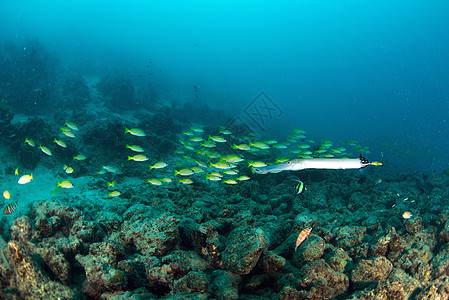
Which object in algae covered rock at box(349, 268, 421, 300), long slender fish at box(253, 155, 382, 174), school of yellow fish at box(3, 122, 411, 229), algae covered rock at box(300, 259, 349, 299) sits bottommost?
school of yellow fish at box(3, 122, 411, 229)

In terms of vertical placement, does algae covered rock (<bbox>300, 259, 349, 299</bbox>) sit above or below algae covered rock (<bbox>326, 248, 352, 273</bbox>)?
above

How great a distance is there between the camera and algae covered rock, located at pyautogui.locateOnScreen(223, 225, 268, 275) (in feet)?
11.4

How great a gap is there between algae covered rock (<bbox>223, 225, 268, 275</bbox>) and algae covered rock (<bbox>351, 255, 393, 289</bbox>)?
4.59 feet

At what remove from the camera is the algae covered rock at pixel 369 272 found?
3.47 m

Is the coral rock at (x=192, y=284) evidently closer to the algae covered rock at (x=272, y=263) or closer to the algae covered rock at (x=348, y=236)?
the algae covered rock at (x=272, y=263)

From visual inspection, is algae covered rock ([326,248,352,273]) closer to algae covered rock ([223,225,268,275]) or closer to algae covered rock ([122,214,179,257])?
algae covered rock ([223,225,268,275])

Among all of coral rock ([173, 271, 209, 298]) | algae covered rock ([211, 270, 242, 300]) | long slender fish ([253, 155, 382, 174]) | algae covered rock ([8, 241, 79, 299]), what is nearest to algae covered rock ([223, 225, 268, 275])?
algae covered rock ([211, 270, 242, 300])

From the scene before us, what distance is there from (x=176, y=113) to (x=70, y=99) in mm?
9730

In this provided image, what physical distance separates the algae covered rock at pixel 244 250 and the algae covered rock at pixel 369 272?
4.59 feet

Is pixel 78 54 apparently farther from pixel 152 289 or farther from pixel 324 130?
pixel 152 289

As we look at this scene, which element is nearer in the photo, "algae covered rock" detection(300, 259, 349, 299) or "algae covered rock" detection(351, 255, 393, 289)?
"algae covered rock" detection(300, 259, 349, 299)

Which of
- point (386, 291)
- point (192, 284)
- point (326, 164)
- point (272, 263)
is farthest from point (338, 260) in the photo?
point (192, 284)

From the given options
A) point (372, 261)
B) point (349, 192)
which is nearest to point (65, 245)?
point (372, 261)

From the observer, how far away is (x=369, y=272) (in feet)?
11.5
